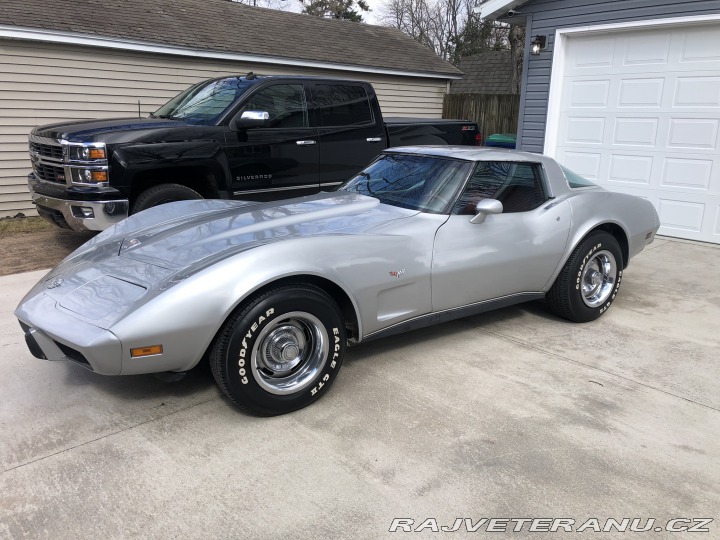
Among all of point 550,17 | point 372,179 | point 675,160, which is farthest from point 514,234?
point 550,17

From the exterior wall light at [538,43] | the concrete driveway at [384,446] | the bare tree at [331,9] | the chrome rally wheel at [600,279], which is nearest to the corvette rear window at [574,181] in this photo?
the chrome rally wheel at [600,279]

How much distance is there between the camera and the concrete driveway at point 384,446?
2484mm

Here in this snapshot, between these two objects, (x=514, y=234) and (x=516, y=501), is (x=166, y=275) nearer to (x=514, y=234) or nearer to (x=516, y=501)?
(x=516, y=501)

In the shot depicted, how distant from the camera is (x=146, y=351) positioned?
2.79m

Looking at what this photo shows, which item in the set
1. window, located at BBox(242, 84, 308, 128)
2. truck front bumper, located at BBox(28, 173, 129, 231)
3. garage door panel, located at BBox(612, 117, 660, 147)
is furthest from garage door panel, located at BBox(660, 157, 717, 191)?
truck front bumper, located at BBox(28, 173, 129, 231)

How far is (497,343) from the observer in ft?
14.4

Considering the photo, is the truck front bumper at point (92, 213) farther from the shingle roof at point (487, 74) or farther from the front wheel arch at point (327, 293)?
the shingle roof at point (487, 74)

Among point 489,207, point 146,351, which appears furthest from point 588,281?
point 146,351

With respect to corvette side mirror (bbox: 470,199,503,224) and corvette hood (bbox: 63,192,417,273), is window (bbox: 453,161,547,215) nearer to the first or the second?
corvette side mirror (bbox: 470,199,503,224)

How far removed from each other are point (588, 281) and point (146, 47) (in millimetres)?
8524

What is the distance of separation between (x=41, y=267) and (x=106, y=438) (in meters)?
4.04

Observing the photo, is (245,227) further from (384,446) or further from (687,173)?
(687,173)

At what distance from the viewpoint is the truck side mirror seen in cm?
605

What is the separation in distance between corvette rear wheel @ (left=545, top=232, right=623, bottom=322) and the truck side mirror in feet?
11.3
